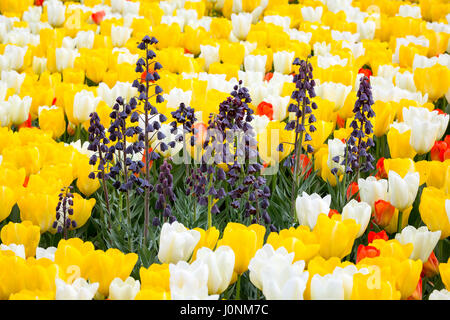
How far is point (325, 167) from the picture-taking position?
350 centimetres

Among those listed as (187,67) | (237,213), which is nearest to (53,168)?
(237,213)

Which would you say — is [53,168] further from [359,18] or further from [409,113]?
A: [359,18]

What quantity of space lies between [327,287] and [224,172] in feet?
3.14

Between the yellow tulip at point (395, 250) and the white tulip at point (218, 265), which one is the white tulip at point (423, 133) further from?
the white tulip at point (218, 265)

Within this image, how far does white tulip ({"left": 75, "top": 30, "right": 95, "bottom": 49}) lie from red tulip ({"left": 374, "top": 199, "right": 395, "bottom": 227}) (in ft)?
12.8

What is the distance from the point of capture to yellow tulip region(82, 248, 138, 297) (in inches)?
92.0

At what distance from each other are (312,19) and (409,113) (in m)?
3.69

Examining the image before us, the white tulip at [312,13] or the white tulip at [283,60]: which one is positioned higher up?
the white tulip at [312,13]

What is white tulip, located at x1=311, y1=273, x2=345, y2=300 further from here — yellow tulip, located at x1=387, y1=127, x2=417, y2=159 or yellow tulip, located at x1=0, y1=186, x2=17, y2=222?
yellow tulip, located at x1=387, y1=127, x2=417, y2=159

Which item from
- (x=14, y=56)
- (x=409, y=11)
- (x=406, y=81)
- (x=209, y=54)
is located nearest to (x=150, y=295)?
(x=406, y=81)

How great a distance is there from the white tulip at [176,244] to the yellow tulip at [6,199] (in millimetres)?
873

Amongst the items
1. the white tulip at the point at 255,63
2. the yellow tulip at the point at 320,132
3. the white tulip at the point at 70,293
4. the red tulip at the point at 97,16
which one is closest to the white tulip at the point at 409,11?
the white tulip at the point at 255,63

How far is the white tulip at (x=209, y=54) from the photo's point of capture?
5.51 m

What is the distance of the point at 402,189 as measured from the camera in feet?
9.70
